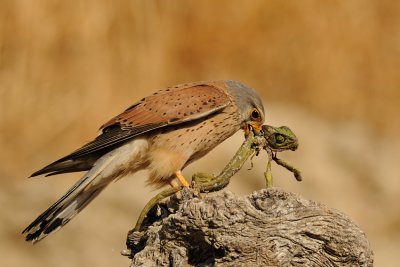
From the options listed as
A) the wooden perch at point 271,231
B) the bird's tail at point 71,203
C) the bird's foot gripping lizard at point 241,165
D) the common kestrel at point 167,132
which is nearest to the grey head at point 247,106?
the common kestrel at point 167,132

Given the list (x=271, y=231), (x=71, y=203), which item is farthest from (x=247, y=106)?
(x=271, y=231)

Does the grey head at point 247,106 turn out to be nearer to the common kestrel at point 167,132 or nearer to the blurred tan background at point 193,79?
the common kestrel at point 167,132

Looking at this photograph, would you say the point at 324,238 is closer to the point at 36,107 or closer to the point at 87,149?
the point at 87,149

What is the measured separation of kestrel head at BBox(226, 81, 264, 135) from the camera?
6.44 m

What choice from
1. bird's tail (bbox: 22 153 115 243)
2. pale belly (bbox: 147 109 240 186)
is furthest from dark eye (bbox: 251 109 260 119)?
bird's tail (bbox: 22 153 115 243)

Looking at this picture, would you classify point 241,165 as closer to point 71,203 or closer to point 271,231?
point 271,231

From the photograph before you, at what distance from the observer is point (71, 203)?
231 inches

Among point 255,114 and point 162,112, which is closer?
point 162,112

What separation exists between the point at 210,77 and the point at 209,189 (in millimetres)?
4853

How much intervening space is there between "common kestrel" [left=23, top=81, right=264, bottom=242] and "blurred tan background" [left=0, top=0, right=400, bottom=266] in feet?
9.29

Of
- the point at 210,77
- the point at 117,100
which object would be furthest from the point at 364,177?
the point at 117,100

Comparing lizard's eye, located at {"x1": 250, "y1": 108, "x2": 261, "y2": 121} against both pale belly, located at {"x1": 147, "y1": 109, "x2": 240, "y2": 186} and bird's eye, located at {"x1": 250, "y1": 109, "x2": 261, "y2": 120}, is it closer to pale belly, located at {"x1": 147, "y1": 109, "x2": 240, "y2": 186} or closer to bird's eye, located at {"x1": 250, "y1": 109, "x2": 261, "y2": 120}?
bird's eye, located at {"x1": 250, "y1": 109, "x2": 261, "y2": 120}

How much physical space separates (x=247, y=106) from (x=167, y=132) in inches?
21.8

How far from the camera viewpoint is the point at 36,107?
908 centimetres
